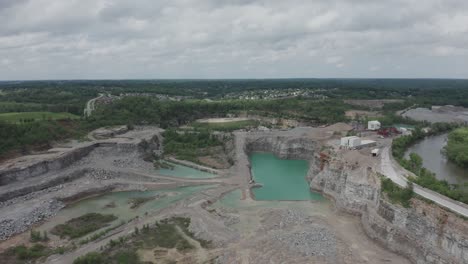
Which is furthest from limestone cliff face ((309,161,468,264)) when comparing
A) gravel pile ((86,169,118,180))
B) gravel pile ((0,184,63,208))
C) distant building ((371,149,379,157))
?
gravel pile ((0,184,63,208))

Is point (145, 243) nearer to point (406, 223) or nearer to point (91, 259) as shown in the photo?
point (91, 259)

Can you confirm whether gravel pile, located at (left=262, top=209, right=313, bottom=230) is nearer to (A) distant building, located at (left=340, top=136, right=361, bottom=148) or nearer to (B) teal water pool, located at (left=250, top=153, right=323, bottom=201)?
(B) teal water pool, located at (left=250, top=153, right=323, bottom=201)

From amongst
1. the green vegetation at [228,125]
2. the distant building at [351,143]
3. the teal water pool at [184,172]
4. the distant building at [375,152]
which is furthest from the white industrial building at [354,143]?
the green vegetation at [228,125]

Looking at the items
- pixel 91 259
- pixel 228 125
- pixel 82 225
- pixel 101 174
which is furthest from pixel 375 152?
pixel 228 125

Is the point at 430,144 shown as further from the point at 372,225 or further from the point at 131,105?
the point at 131,105

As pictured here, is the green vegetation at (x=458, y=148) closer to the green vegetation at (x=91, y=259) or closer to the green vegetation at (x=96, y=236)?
the green vegetation at (x=96, y=236)
